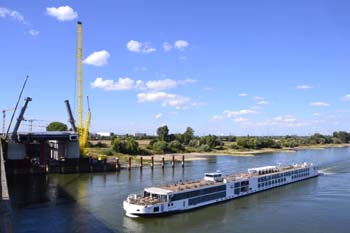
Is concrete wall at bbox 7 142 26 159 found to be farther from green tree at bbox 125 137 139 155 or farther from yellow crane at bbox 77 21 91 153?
green tree at bbox 125 137 139 155

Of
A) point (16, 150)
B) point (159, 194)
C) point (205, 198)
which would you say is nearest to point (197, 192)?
point (205, 198)

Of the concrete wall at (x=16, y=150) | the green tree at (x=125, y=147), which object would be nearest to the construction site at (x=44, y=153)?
the concrete wall at (x=16, y=150)

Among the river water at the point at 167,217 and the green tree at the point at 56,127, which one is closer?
the river water at the point at 167,217

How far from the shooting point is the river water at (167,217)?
48.6m

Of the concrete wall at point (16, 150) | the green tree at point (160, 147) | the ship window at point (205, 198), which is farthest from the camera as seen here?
the green tree at point (160, 147)

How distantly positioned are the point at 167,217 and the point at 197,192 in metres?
7.57

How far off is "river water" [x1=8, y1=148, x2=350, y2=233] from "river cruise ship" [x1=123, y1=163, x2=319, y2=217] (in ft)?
3.94

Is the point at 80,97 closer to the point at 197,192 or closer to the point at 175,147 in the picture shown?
the point at 175,147

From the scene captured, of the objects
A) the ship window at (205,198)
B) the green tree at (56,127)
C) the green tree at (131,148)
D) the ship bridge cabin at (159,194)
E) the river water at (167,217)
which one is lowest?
the river water at (167,217)

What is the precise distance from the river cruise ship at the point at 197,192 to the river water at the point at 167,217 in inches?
47.3

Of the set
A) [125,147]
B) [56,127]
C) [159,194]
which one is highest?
[56,127]

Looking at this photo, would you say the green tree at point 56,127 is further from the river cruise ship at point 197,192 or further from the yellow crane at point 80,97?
the river cruise ship at point 197,192

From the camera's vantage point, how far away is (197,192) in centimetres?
6006

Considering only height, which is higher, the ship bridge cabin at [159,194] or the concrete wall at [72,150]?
the concrete wall at [72,150]
